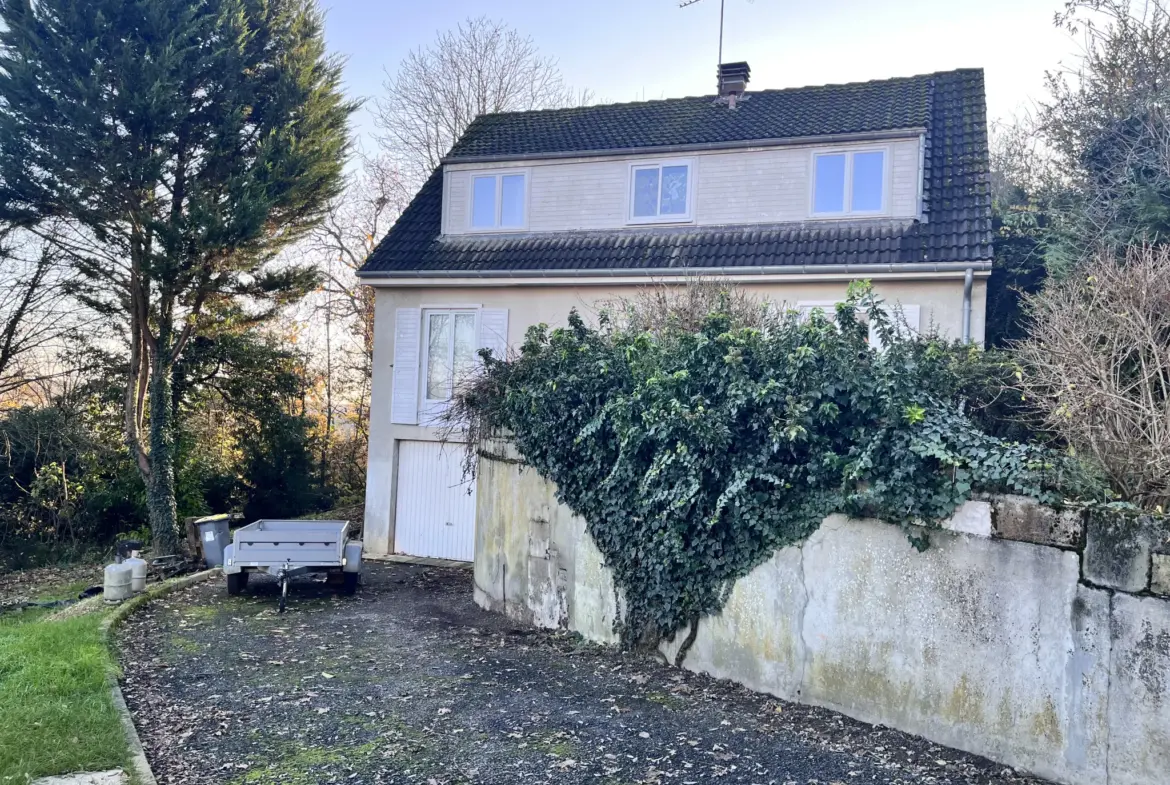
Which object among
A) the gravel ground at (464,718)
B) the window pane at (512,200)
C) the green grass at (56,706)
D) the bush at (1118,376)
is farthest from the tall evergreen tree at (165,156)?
the bush at (1118,376)

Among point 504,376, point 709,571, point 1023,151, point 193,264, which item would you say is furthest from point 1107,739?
point 193,264

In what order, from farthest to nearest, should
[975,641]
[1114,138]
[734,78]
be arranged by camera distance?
[734,78] → [1114,138] → [975,641]

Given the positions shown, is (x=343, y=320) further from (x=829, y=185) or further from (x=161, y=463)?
(x=829, y=185)

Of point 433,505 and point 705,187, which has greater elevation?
point 705,187

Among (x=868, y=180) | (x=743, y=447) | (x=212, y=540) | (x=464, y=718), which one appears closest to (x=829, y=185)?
(x=868, y=180)

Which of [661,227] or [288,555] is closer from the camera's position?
[288,555]

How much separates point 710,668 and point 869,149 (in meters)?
9.59

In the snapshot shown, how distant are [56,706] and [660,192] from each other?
11.8m

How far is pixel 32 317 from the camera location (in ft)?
60.4

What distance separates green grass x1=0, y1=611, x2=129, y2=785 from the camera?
564cm

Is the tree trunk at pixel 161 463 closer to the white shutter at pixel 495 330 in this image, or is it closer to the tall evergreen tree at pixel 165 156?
the tall evergreen tree at pixel 165 156

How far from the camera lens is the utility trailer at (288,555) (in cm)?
1127

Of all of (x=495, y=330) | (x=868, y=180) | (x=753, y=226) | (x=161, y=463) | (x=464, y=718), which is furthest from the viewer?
(x=161, y=463)

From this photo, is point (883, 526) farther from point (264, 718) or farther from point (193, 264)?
point (193, 264)
